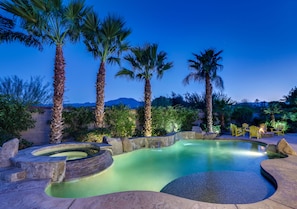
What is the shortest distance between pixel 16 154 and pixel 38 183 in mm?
1902

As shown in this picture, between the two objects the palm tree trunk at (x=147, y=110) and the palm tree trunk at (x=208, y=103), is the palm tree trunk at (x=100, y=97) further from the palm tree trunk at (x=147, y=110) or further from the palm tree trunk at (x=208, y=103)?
the palm tree trunk at (x=208, y=103)

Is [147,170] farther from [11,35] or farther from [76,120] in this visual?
[11,35]

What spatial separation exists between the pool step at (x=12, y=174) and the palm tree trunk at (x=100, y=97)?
18.3 ft

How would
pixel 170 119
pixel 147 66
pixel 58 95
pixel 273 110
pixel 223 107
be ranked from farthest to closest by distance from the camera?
pixel 223 107
pixel 273 110
pixel 170 119
pixel 147 66
pixel 58 95

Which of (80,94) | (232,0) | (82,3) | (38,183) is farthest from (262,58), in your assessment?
(80,94)

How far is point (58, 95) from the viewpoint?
8.03 metres

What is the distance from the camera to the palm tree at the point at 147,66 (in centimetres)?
1091

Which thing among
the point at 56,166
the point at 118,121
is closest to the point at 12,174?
the point at 56,166

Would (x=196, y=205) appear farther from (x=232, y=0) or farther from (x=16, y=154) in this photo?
(x=232, y=0)

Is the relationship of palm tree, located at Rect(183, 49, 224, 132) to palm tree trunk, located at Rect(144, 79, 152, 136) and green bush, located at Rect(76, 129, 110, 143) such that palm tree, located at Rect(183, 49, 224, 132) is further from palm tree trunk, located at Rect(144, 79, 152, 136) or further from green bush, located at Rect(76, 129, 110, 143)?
green bush, located at Rect(76, 129, 110, 143)

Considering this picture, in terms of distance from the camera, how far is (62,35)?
801 centimetres

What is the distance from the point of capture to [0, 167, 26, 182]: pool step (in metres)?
3.74

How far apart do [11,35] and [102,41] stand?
17.2ft

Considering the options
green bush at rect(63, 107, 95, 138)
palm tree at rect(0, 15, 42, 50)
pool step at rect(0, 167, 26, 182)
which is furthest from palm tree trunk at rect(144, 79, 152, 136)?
pool step at rect(0, 167, 26, 182)
